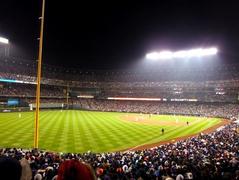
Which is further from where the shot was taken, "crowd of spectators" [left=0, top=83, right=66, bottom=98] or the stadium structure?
"crowd of spectators" [left=0, top=83, right=66, bottom=98]

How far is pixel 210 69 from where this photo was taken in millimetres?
87875

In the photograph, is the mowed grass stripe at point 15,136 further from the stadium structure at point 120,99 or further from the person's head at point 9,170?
the person's head at point 9,170

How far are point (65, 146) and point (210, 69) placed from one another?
7460 cm

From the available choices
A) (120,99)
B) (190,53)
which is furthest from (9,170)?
(120,99)

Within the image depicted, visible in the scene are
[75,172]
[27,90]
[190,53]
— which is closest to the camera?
[75,172]

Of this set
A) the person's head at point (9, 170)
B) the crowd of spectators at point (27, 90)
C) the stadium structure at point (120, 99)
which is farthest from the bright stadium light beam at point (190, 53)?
the person's head at point (9, 170)

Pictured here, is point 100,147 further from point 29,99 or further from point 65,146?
point 29,99

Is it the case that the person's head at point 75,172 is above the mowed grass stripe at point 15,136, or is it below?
above

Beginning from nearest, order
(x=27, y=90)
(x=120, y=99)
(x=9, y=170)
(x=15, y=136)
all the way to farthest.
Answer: (x=9, y=170) < (x=15, y=136) < (x=27, y=90) < (x=120, y=99)

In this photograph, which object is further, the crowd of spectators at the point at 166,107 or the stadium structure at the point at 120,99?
the crowd of spectators at the point at 166,107

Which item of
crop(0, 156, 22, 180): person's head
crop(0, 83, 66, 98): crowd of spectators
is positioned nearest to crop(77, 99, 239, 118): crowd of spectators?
crop(0, 83, 66, 98): crowd of spectators

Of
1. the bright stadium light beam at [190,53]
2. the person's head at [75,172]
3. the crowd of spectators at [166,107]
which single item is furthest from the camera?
the bright stadium light beam at [190,53]

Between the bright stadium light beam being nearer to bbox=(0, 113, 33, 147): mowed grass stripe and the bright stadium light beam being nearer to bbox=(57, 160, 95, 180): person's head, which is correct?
bbox=(0, 113, 33, 147): mowed grass stripe

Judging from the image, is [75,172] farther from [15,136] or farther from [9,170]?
[15,136]
